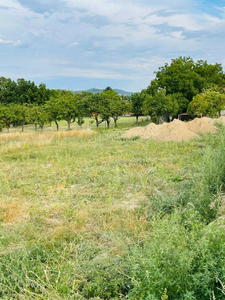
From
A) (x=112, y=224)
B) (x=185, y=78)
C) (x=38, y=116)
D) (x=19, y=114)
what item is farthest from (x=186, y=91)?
(x=112, y=224)

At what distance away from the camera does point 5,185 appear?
6930 millimetres

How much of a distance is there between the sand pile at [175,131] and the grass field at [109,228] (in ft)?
15.4

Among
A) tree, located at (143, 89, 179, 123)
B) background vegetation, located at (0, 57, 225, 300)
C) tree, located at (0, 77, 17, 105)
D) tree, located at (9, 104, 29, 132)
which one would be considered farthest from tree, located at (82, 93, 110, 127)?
tree, located at (0, 77, 17, 105)

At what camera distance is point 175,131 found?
628 inches

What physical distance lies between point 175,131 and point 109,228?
40.6 ft

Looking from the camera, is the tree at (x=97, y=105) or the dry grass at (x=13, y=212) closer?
the dry grass at (x=13, y=212)

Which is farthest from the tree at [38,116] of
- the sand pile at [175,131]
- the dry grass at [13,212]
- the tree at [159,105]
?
the dry grass at [13,212]

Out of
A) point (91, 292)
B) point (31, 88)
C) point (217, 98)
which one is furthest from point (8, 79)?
point (91, 292)

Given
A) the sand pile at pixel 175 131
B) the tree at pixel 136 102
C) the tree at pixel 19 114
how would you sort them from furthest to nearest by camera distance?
the tree at pixel 136 102, the tree at pixel 19 114, the sand pile at pixel 175 131

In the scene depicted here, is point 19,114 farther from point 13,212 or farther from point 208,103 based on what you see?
point 13,212

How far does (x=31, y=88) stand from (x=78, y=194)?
52625 mm

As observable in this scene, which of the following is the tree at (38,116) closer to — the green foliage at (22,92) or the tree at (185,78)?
the tree at (185,78)

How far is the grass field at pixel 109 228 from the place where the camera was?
232 cm

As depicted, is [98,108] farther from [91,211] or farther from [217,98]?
[91,211]
